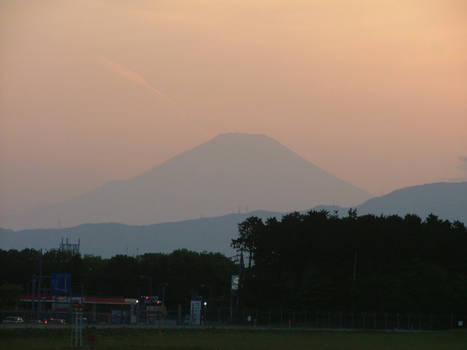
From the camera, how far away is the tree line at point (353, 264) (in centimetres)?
11406

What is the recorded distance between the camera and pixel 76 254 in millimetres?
170875

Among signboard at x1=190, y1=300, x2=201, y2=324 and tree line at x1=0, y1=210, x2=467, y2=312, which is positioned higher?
tree line at x1=0, y1=210, x2=467, y2=312

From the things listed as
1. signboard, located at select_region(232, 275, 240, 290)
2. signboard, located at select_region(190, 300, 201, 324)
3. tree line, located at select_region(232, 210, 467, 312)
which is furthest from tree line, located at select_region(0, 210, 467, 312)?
signboard, located at select_region(190, 300, 201, 324)

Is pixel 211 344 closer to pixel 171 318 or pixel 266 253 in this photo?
pixel 171 318

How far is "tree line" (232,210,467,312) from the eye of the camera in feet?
374

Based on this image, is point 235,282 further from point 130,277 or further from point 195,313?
point 130,277

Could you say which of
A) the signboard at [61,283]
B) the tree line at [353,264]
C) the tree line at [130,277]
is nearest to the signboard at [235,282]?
the tree line at [353,264]

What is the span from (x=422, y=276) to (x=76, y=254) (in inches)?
3107

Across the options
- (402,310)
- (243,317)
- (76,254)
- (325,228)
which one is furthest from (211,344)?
(76,254)

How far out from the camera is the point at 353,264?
128500 millimetres

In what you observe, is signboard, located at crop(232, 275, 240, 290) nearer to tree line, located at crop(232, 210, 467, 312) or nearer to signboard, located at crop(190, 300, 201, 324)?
tree line, located at crop(232, 210, 467, 312)

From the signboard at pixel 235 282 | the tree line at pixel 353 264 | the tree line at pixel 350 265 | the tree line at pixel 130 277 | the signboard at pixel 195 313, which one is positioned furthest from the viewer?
the tree line at pixel 130 277

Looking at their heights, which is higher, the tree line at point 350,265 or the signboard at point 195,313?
the tree line at point 350,265

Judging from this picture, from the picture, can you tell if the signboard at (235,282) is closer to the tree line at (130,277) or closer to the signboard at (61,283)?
the signboard at (61,283)
